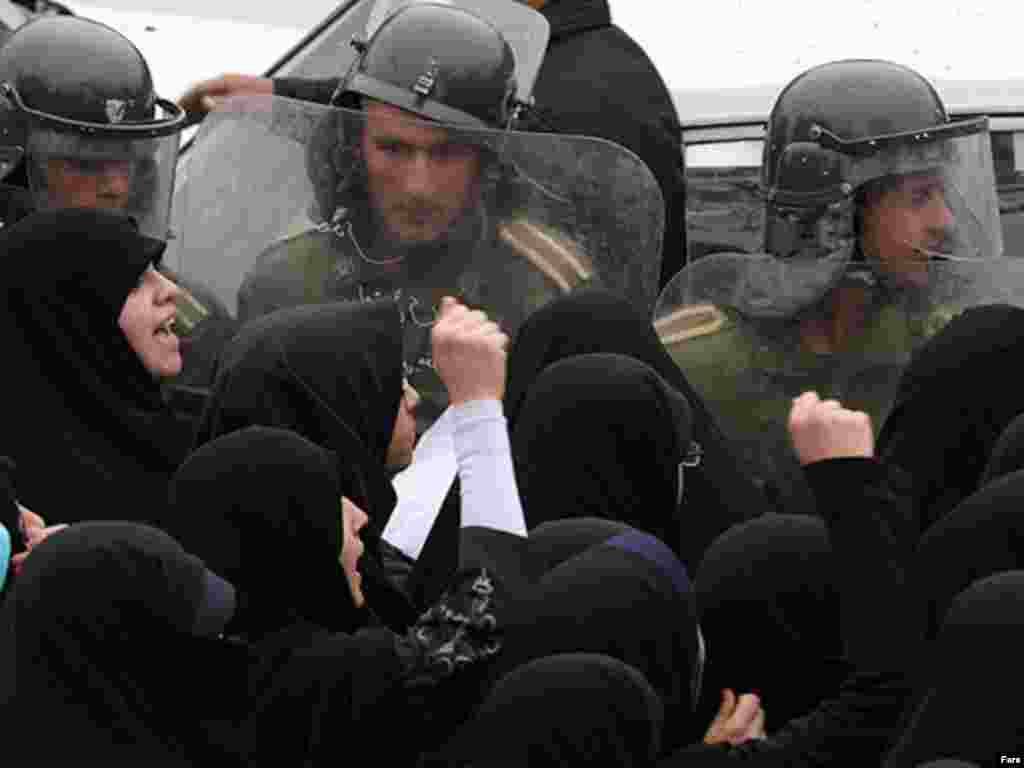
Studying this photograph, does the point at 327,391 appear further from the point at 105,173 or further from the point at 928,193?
the point at 928,193

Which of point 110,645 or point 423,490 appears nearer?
point 110,645

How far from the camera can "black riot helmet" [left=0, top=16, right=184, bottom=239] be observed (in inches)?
406

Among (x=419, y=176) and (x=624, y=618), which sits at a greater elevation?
(x=419, y=176)

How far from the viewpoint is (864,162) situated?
10.2m

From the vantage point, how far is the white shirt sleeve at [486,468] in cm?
870

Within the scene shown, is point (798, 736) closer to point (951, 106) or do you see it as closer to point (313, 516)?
point (313, 516)

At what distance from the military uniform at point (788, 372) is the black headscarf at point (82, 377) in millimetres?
1113

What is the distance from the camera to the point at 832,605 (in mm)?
8570

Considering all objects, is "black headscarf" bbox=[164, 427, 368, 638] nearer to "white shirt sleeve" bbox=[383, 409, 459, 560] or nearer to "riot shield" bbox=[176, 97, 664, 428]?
"white shirt sleeve" bbox=[383, 409, 459, 560]

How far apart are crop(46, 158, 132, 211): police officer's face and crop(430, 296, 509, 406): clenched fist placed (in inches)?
53.7

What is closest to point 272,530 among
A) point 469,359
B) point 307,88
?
point 469,359

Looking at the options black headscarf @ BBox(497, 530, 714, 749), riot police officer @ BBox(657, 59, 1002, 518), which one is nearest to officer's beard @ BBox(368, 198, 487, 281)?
riot police officer @ BBox(657, 59, 1002, 518)

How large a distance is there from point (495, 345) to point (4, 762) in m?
1.41

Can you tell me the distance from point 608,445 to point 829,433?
405mm
